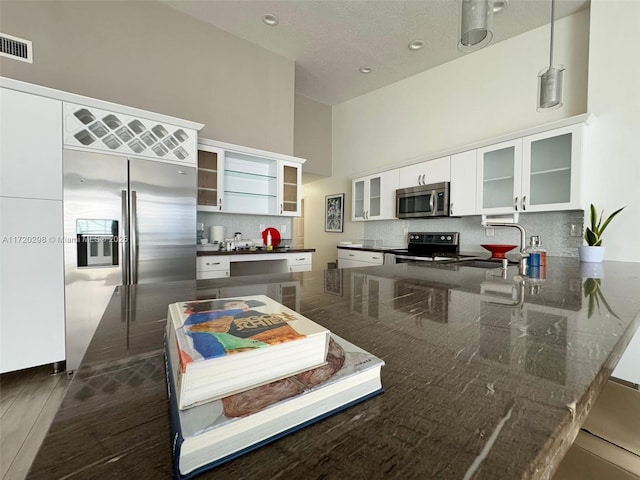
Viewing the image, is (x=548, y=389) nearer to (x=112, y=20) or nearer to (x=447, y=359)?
(x=447, y=359)

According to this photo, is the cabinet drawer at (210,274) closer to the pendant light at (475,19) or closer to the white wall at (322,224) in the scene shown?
the pendant light at (475,19)

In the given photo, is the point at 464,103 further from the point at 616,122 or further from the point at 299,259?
the point at 299,259

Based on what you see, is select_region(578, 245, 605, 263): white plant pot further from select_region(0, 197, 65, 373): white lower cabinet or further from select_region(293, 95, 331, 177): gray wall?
select_region(293, 95, 331, 177): gray wall

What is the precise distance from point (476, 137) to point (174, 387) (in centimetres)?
405

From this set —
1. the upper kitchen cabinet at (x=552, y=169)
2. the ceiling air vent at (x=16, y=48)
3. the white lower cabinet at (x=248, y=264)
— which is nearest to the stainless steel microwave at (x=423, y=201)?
the upper kitchen cabinet at (x=552, y=169)

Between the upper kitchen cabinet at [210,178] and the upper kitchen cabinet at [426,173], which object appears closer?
the upper kitchen cabinet at [210,178]

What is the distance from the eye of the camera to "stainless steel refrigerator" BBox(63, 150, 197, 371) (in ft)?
6.94

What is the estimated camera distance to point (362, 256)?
13.8ft

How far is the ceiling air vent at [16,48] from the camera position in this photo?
2252 mm

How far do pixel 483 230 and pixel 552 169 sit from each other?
94cm

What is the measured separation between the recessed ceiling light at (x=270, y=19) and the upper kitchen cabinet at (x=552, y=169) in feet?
9.57

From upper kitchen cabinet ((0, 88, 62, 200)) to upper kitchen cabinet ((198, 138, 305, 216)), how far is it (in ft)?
3.85

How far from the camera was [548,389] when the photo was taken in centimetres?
36

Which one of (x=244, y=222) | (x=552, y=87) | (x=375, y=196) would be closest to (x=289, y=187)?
(x=244, y=222)
